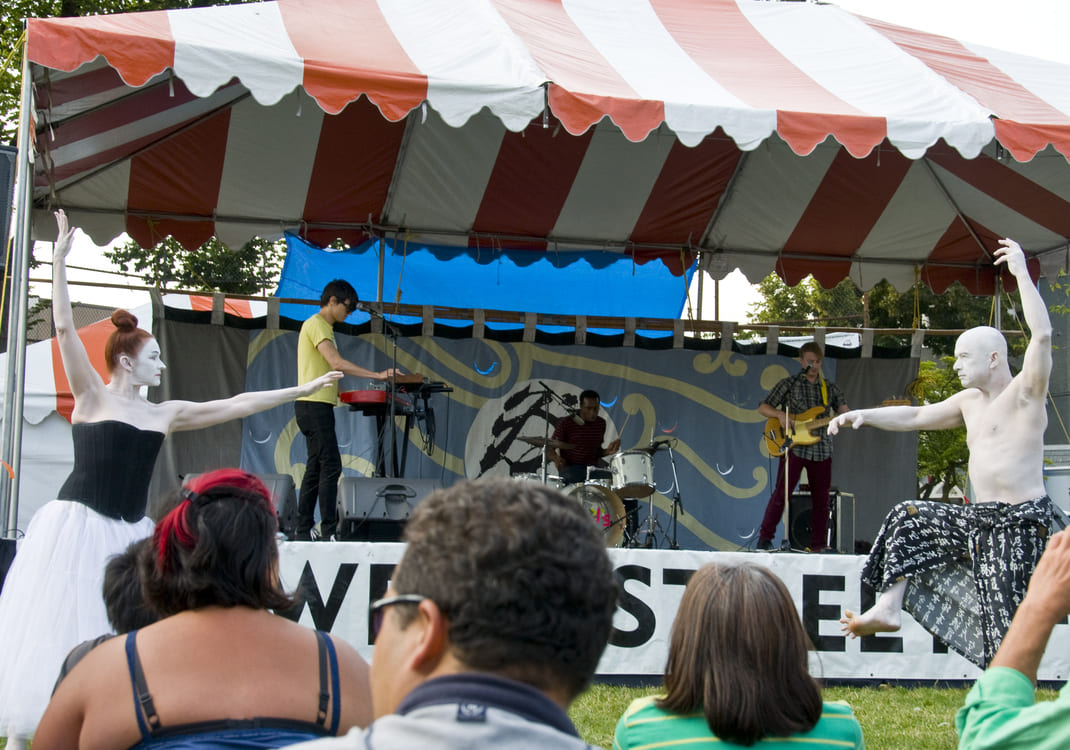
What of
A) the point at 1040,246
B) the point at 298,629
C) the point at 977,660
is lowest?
the point at 977,660

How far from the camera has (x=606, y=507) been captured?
8.19 metres

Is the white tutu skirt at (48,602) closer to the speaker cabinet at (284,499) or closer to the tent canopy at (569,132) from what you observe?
the tent canopy at (569,132)

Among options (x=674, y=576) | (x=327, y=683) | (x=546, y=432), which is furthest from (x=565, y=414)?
(x=327, y=683)

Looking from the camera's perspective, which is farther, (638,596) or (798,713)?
(638,596)

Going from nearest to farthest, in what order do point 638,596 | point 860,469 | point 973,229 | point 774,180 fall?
Answer: point 638,596
point 774,180
point 973,229
point 860,469

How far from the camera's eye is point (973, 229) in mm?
9531

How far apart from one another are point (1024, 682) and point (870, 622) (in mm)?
2912

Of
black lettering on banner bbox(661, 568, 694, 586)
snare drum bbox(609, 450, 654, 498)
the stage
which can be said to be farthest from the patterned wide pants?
snare drum bbox(609, 450, 654, 498)

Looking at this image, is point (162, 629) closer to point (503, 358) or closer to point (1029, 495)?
point (1029, 495)

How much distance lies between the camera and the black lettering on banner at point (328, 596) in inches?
203

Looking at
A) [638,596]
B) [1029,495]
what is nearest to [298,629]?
[1029,495]

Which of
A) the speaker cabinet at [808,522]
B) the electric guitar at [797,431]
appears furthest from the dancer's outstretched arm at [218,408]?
the speaker cabinet at [808,522]

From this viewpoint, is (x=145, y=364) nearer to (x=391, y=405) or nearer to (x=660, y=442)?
(x=391, y=405)

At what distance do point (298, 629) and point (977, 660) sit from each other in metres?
3.59
